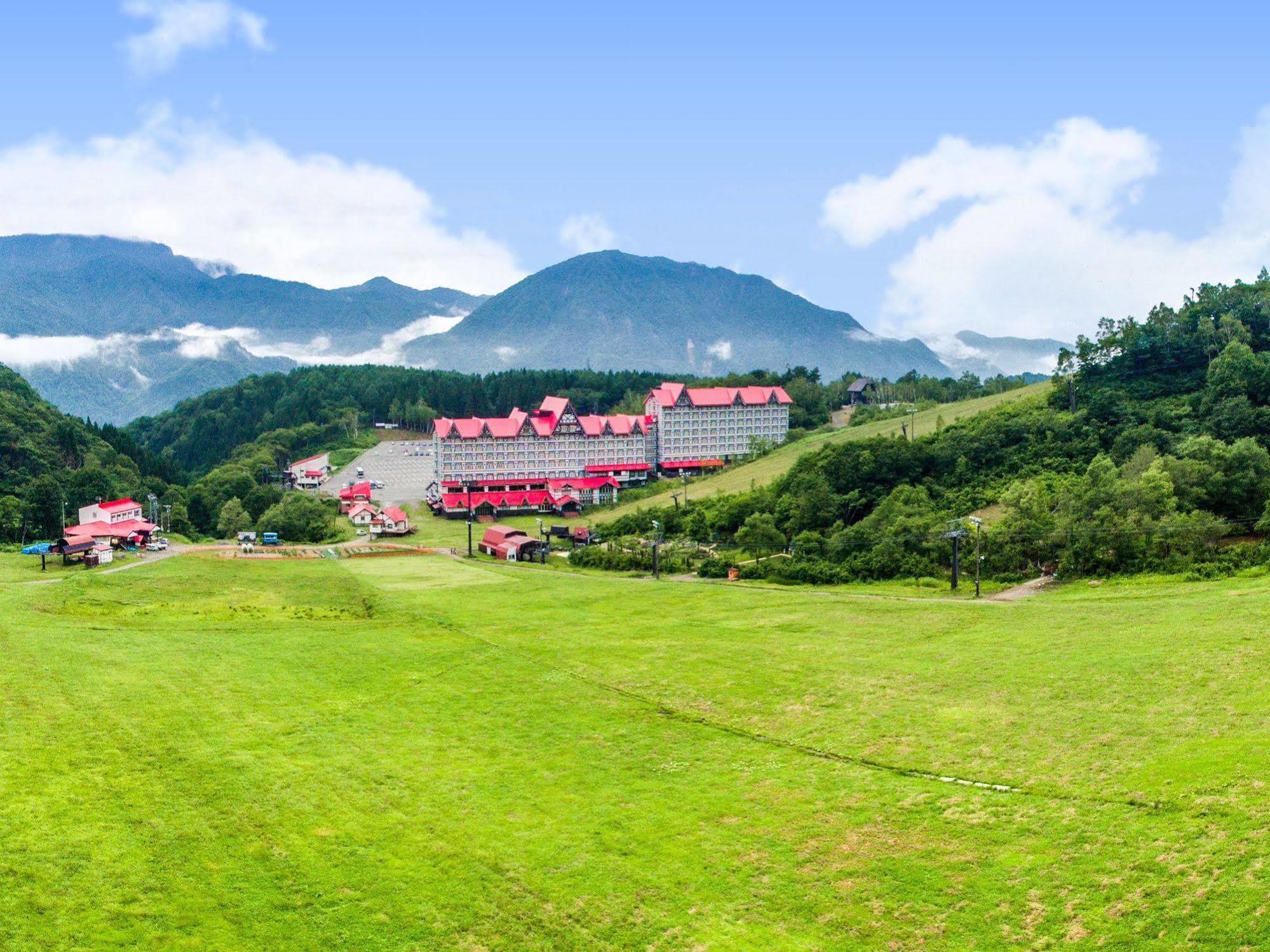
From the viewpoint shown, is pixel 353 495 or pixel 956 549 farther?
pixel 353 495

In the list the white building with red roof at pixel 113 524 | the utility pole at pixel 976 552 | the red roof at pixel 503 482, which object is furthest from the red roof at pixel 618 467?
the utility pole at pixel 976 552

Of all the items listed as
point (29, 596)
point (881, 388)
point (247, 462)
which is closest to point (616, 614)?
point (29, 596)

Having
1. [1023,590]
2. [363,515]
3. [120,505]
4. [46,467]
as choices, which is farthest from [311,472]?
[1023,590]

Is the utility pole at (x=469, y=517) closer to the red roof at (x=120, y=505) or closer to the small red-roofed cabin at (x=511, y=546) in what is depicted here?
the small red-roofed cabin at (x=511, y=546)

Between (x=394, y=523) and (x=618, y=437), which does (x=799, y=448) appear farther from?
(x=394, y=523)

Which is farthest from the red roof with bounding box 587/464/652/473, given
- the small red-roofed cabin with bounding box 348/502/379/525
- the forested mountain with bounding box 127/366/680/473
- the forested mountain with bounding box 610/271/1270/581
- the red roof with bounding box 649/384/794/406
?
the forested mountain with bounding box 127/366/680/473

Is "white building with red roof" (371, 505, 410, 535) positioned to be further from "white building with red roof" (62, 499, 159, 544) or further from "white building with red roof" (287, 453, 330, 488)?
"white building with red roof" (287, 453, 330, 488)

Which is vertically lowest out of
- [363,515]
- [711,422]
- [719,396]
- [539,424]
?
[363,515]
